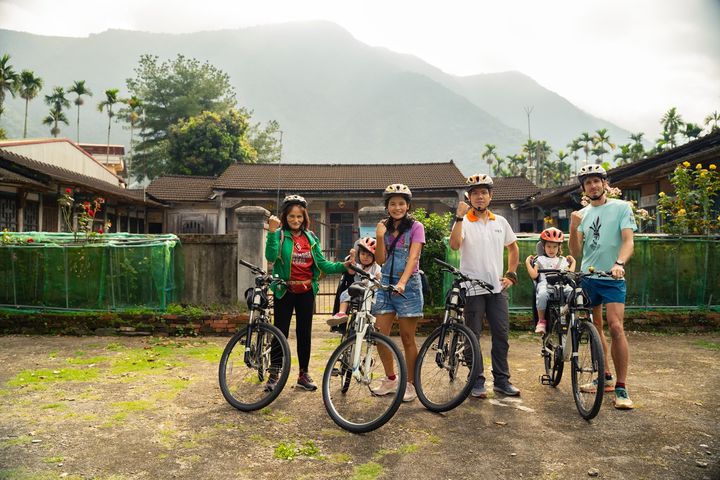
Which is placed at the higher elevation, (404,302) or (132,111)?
(132,111)

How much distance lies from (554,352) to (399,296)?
1.68 m

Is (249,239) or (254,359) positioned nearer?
(254,359)

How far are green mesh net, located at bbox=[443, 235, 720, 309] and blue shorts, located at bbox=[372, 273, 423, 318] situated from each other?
4.57m

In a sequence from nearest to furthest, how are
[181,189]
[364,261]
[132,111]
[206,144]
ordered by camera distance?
[364,261], [181,189], [206,144], [132,111]

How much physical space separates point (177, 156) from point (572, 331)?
34079mm

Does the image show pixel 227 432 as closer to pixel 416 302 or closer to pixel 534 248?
pixel 416 302

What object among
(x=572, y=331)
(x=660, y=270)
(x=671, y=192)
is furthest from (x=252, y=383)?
(x=671, y=192)

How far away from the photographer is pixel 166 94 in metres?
44.8

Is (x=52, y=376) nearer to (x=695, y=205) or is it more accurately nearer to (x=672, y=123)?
(x=695, y=205)

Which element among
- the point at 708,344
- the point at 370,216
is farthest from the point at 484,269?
the point at 708,344

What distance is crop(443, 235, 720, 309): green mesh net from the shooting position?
835 cm

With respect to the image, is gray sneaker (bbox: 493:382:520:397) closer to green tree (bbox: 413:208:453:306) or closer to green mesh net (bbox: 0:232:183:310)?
green tree (bbox: 413:208:453:306)

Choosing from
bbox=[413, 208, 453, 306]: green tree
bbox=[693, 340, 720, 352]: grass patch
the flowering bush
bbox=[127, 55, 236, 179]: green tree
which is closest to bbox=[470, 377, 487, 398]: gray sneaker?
bbox=[413, 208, 453, 306]: green tree

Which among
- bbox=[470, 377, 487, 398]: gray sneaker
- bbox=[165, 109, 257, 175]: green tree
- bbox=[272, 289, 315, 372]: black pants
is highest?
bbox=[165, 109, 257, 175]: green tree
